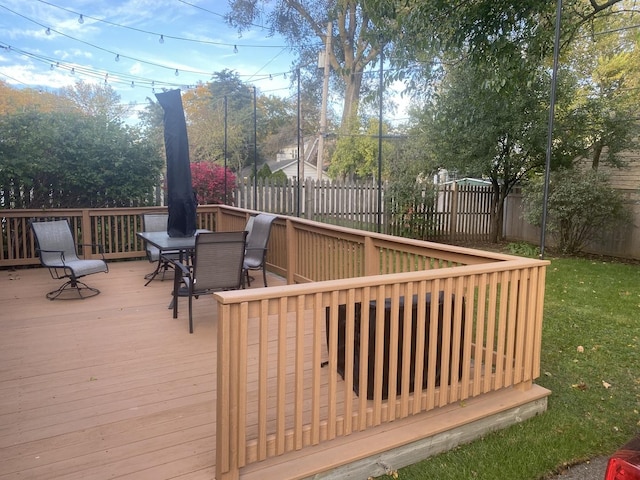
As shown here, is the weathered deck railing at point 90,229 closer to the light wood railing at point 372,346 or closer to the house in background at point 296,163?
the light wood railing at point 372,346

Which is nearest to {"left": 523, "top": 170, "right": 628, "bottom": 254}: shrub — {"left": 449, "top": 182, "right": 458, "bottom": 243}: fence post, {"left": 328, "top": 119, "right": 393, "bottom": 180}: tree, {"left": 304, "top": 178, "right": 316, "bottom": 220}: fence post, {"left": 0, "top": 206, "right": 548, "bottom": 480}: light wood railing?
{"left": 449, "top": 182, "right": 458, "bottom": 243}: fence post

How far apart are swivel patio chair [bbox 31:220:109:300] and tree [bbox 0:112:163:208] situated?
6.87 ft

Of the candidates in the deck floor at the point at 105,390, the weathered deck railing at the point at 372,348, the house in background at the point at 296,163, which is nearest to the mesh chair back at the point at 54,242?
the deck floor at the point at 105,390

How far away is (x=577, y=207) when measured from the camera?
28.9ft

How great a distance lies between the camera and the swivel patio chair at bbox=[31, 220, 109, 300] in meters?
5.27

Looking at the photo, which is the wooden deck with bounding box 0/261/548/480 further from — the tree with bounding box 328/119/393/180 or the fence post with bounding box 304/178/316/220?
the tree with bounding box 328/119/393/180

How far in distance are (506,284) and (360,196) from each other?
8.22m

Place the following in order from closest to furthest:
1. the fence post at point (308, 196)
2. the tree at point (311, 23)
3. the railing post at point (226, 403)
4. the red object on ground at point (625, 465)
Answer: the red object on ground at point (625, 465) < the railing post at point (226, 403) < the fence post at point (308, 196) < the tree at point (311, 23)

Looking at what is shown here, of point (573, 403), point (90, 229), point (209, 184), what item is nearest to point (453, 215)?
point (209, 184)

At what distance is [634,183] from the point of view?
955 cm

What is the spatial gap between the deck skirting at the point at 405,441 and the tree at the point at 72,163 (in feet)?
22.8

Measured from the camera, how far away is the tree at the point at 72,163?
23.4 feet

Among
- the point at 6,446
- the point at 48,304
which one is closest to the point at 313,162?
the point at 48,304

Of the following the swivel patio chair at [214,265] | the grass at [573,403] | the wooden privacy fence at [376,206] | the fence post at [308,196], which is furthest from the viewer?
the fence post at [308,196]
